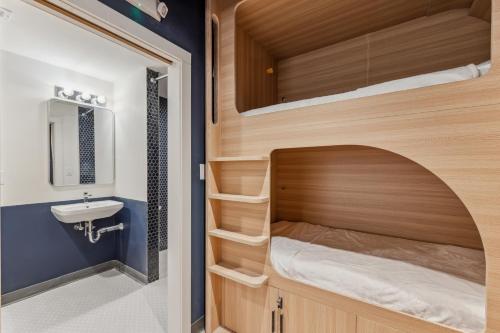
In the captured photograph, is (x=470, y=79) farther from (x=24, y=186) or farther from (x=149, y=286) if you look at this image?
(x=24, y=186)

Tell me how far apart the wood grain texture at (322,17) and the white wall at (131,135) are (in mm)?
1492

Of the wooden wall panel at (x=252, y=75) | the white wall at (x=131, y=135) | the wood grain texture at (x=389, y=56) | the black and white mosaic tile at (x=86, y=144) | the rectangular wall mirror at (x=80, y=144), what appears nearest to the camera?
the wood grain texture at (x=389, y=56)

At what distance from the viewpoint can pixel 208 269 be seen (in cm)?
173

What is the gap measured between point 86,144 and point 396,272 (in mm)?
3392

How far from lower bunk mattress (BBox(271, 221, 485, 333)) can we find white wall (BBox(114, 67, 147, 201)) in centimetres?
184

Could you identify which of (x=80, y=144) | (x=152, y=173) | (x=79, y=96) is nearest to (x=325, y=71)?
(x=152, y=173)

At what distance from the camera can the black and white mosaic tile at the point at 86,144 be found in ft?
9.09

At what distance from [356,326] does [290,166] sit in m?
1.49

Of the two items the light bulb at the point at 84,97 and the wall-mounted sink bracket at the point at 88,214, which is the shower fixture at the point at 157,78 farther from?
the wall-mounted sink bracket at the point at 88,214

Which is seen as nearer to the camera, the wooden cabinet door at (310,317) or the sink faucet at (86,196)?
the wooden cabinet door at (310,317)

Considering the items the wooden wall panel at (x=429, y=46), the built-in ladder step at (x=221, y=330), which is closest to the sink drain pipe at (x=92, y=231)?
the built-in ladder step at (x=221, y=330)

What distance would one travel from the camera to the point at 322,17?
71.9 inches

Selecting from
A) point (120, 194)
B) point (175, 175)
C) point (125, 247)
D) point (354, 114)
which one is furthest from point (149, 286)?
point (354, 114)

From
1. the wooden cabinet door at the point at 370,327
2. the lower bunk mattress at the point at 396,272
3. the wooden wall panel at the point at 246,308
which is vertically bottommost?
the wooden wall panel at the point at 246,308
